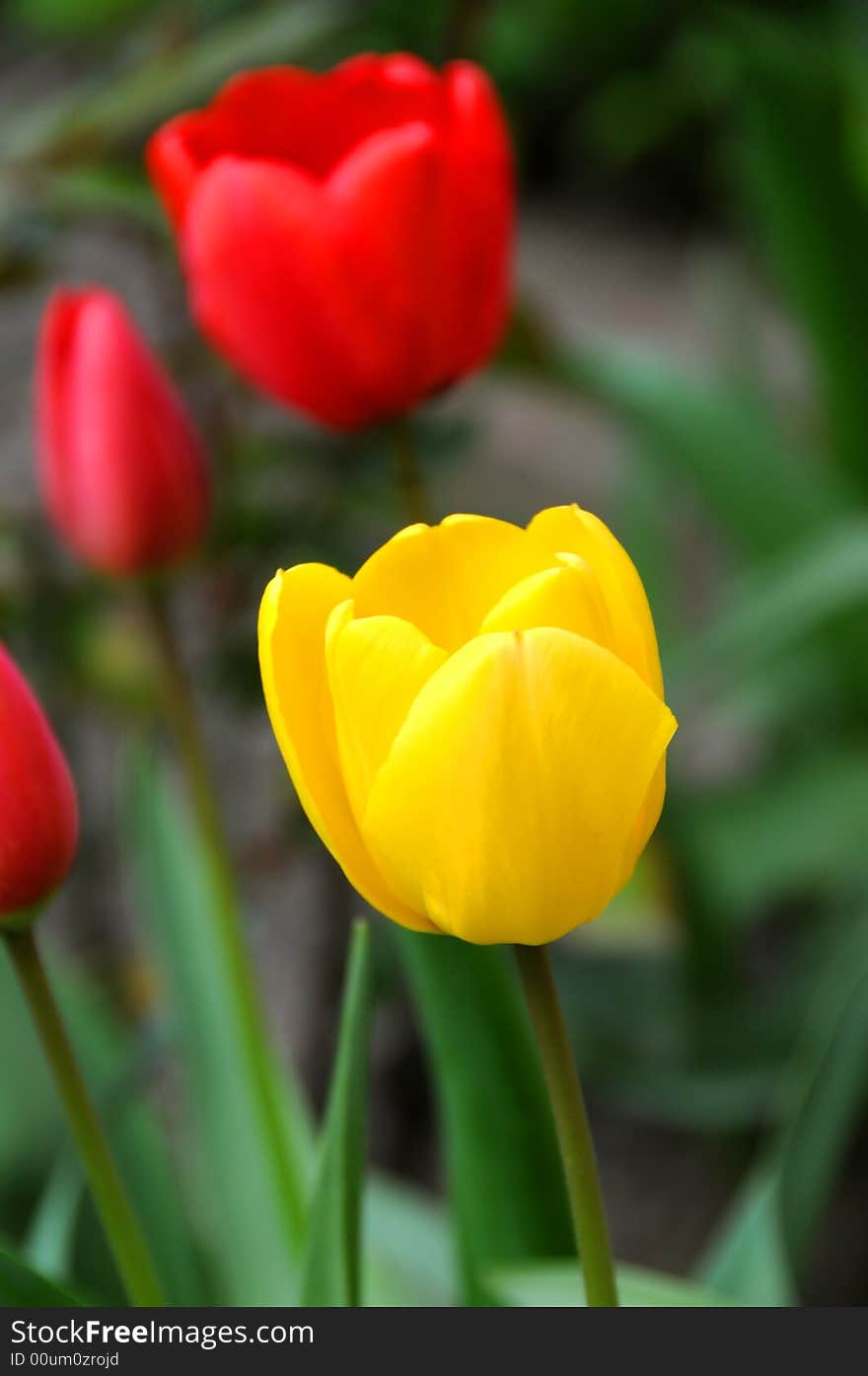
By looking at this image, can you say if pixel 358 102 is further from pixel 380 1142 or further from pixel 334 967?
pixel 380 1142

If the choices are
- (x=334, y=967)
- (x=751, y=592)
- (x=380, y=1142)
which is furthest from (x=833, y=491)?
(x=380, y=1142)

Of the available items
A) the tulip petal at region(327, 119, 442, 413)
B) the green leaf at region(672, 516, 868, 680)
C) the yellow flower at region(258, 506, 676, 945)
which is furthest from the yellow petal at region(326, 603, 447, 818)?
the green leaf at region(672, 516, 868, 680)

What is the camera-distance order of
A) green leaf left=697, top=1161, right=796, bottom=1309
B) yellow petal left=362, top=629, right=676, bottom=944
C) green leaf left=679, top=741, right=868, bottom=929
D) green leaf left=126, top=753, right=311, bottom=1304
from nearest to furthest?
yellow petal left=362, top=629, right=676, bottom=944 < green leaf left=697, top=1161, right=796, bottom=1309 < green leaf left=126, top=753, right=311, bottom=1304 < green leaf left=679, top=741, right=868, bottom=929

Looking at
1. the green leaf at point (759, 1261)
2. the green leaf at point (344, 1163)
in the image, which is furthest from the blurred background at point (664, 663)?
the green leaf at point (344, 1163)

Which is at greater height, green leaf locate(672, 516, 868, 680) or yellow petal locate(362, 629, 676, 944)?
yellow petal locate(362, 629, 676, 944)

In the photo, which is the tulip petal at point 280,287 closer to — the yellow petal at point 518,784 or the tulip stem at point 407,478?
the tulip stem at point 407,478

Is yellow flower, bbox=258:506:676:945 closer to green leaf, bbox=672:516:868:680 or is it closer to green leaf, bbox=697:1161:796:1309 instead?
green leaf, bbox=697:1161:796:1309
